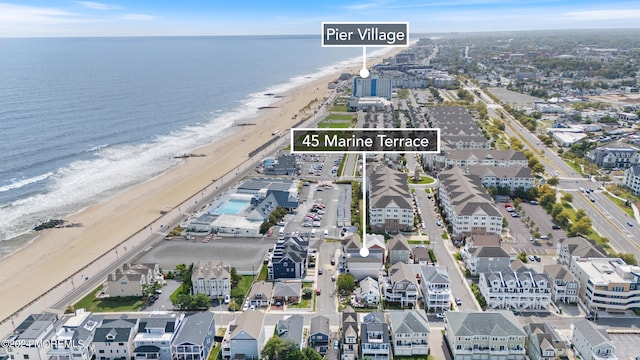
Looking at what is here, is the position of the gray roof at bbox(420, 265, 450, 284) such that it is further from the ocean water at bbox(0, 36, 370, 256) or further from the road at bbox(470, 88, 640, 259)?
the ocean water at bbox(0, 36, 370, 256)

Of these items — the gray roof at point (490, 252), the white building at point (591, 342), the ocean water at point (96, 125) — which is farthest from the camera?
the ocean water at point (96, 125)

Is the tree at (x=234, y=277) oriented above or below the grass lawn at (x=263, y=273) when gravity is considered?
above

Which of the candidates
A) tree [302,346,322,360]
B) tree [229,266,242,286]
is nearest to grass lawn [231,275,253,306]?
tree [229,266,242,286]

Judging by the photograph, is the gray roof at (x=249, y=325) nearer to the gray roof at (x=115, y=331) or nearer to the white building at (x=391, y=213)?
the gray roof at (x=115, y=331)

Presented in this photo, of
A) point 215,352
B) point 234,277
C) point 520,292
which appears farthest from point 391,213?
point 215,352

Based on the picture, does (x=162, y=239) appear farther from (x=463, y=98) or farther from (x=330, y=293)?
(x=463, y=98)

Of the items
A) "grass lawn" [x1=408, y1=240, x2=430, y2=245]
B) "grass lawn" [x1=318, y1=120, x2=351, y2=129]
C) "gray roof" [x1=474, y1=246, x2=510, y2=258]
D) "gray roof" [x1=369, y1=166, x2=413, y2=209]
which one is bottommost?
"grass lawn" [x1=408, y1=240, x2=430, y2=245]

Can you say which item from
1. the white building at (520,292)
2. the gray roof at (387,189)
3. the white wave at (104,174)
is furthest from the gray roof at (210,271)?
the white wave at (104,174)
